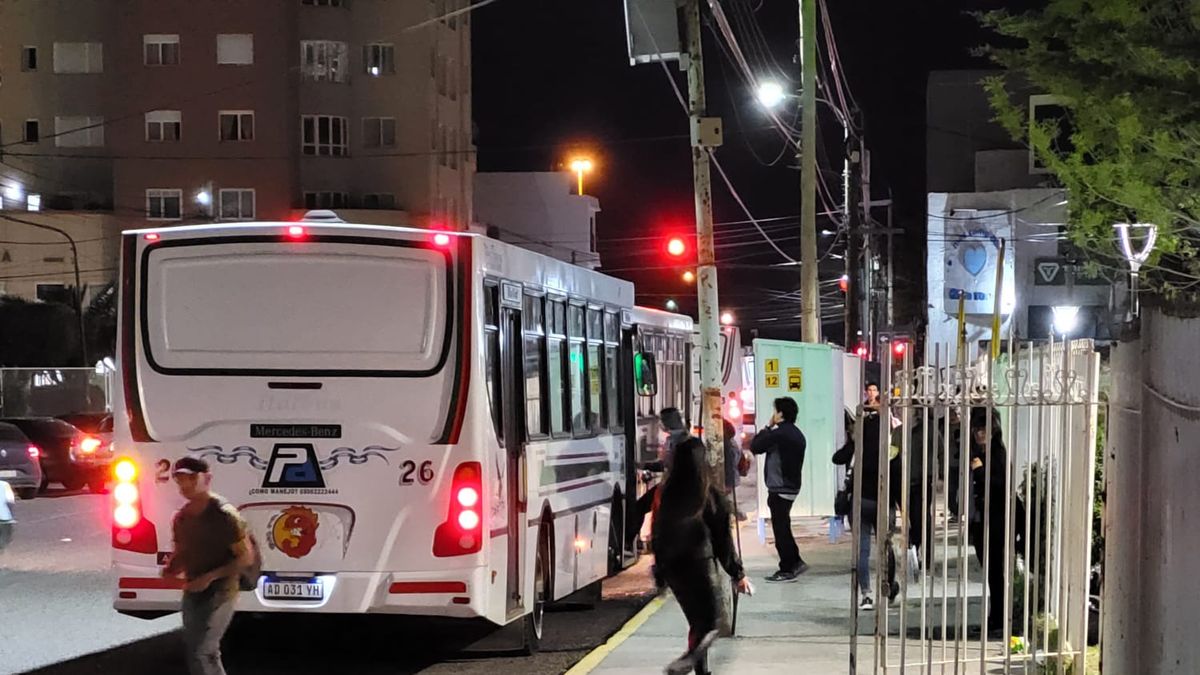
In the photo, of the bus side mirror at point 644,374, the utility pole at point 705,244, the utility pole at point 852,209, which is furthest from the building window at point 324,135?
the bus side mirror at point 644,374

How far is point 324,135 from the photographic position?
192ft

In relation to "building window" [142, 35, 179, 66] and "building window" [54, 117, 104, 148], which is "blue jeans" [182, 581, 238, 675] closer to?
"building window" [142, 35, 179, 66]

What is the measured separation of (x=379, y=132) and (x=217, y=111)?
595 centimetres

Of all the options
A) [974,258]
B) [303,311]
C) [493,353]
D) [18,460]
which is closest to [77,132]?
[18,460]

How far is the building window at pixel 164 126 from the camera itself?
5762 cm

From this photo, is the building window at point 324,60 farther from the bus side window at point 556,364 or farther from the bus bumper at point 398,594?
the bus bumper at point 398,594

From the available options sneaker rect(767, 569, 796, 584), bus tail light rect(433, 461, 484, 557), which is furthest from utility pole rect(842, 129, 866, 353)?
bus tail light rect(433, 461, 484, 557)

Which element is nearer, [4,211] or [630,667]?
[630,667]

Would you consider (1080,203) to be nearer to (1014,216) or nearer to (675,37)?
(675,37)

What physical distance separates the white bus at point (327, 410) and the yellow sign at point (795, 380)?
11.2 m

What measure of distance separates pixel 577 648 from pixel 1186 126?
6514mm

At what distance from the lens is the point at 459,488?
33.6 feet

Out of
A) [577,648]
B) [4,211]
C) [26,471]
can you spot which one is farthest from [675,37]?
[4,211]

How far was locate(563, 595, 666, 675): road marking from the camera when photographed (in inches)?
437
